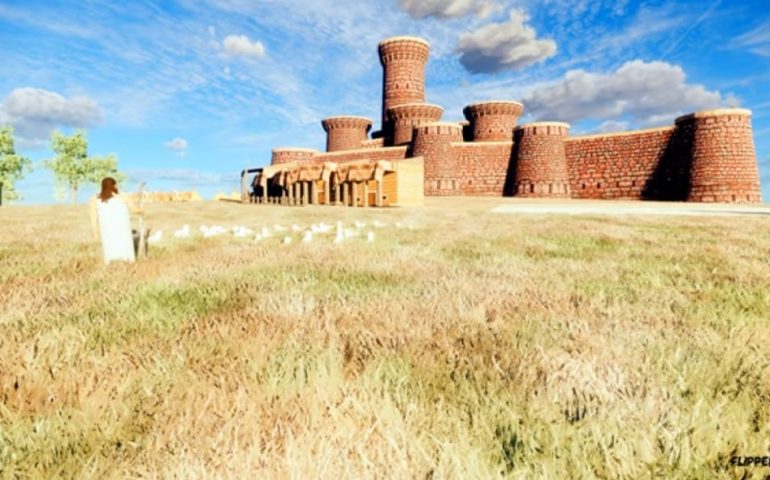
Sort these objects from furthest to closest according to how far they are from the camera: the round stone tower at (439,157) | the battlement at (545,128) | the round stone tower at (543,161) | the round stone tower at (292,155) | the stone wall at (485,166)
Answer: the round stone tower at (292,155) < the stone wall at (485,166) < the round stone tower at (439,157) < the battlement at (545,128) < the round stone tower at (543,161)

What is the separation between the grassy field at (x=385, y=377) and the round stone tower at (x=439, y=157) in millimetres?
31315

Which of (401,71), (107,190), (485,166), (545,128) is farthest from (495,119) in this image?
(107,190)

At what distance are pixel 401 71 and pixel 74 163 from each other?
32.6 meters

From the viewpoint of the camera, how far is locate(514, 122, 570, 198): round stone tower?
32875 millimetres

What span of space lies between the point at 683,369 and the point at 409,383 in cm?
108

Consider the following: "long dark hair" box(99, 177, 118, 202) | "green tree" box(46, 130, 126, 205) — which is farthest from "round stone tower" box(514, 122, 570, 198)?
"green tree" box(46, 130, 126, 205)

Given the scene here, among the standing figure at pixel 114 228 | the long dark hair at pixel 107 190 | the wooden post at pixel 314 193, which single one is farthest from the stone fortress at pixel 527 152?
the standing figure at pixel 114 228

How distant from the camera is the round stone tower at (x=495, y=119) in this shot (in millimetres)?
38469

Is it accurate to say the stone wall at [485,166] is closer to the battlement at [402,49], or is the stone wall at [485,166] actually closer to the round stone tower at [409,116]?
the round stone tower at [409,116]

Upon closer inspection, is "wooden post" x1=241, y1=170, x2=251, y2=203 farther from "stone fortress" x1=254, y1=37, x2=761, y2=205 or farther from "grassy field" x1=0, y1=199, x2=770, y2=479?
"grassy field" x1=0, y1=199, x2=770, y2=479

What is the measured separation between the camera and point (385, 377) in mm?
1731

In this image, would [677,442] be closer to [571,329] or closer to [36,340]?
[571,329]

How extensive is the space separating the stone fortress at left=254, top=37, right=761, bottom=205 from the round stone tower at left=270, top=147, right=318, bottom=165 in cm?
9

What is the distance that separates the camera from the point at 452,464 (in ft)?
3.76
